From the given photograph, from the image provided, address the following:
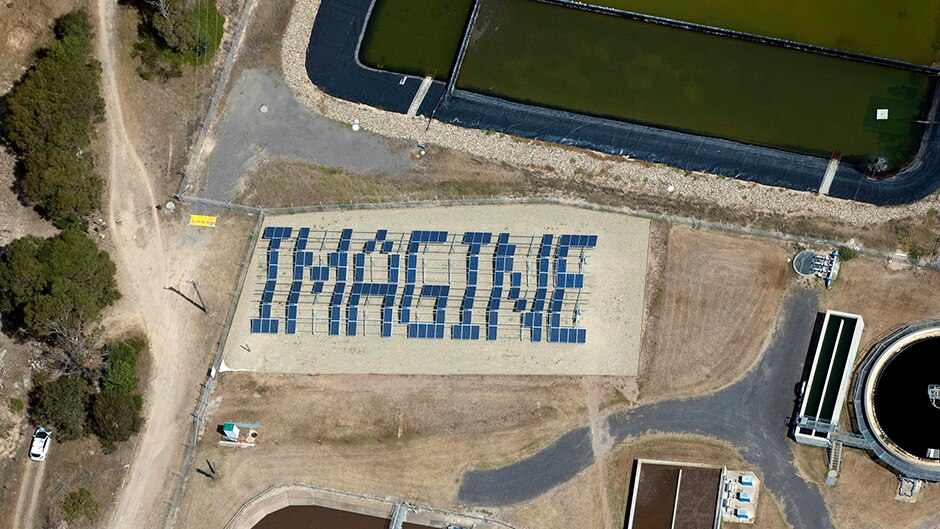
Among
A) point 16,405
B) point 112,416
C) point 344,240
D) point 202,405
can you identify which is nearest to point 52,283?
point 16,405

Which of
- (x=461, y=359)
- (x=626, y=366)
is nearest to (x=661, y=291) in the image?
(x=626, y=366)

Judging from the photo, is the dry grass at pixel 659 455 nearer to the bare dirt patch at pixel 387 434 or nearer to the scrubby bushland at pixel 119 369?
the bare dirt patch at pixel 387 434

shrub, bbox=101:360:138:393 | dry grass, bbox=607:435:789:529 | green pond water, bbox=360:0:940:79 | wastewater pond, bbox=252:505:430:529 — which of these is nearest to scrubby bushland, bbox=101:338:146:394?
shrub, bbox=101:360:138:393

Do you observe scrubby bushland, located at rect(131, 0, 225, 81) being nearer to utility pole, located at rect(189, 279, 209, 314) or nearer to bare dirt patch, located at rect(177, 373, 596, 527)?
utility pole, located at rect(189, 279, 209, 314)

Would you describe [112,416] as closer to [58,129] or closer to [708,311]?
[58,129]

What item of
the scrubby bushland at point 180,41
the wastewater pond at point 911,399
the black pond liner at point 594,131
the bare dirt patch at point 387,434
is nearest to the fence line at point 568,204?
the black pond liner at point 594,131

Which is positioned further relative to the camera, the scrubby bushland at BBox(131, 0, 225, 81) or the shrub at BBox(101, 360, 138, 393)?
the scrubby bushland at BBox(131, 0, 225, 81)
